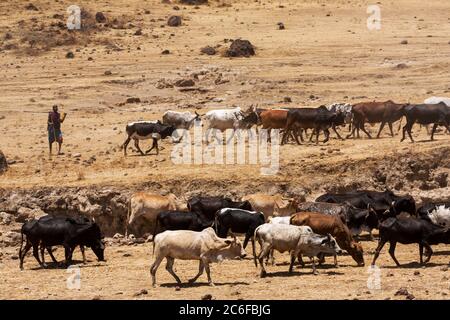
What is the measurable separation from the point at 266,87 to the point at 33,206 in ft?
52.4

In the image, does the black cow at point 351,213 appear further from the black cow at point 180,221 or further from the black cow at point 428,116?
the black cow at point 428,116

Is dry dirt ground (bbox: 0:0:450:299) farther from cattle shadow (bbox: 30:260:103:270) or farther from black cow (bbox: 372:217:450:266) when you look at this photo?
black cow (bbox: 372:217:450:266)

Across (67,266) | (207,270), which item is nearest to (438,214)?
(207,270)

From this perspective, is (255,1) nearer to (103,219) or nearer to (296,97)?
(296,97)

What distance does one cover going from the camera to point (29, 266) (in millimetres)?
23984

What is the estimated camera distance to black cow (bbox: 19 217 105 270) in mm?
23359

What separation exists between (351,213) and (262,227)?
3613 millimetres

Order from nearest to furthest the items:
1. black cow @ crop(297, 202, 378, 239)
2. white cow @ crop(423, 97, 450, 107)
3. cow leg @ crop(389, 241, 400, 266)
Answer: cow leg @ crop(389, 241, 400, 266) → black cow @ crop(297, 202, 378, 239) → white cow @ crop(423, 97, 450, 107)

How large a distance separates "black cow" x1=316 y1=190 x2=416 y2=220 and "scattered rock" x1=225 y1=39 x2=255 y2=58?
22.9 metres

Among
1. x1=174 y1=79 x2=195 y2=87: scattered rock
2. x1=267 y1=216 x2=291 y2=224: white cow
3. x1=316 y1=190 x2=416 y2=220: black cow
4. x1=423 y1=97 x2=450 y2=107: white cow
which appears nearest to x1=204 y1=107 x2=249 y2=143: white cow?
x1=423 y1=97 x2=450 y2=107: white cow

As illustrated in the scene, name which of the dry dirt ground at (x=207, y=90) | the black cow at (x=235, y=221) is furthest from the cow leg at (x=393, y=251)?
the black cow at (x=235, y=221)

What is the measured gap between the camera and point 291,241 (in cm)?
2155

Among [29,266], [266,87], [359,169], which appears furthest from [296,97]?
[29,266]
